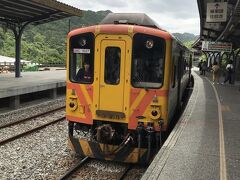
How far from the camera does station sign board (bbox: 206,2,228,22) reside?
15.9 meters

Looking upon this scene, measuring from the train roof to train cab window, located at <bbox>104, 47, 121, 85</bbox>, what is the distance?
0.77 m

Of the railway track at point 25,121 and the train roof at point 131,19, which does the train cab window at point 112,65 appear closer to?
the train roof at point 131,19

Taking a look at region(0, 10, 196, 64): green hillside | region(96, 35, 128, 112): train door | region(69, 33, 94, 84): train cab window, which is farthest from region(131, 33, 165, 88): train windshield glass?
region(0, 10, 196, 64): green hillside

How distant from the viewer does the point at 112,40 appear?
7613 millimetres

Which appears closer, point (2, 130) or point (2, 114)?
point (2, 130)

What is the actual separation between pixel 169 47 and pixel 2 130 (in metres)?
6.10

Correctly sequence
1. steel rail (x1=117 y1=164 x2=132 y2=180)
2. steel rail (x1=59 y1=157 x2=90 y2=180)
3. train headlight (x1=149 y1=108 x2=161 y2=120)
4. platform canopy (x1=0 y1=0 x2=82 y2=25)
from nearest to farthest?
steel rail (x1=59 y1=157 x2=90 y2=180) → steel rail (x1=117 y1=164 x2=132 y2=180) → train headlight (x1=149 y1=108 x2=161 y2=120) → platform canopy (x1=0 y1=0 x2=82 y2=25)

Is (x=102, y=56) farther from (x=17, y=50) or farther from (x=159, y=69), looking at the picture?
(x=17, y=50)

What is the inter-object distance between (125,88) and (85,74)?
99cm

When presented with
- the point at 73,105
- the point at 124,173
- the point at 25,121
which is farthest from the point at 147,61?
the point at 25,121

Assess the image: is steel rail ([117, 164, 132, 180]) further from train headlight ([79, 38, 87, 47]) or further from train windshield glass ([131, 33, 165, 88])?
train headlight ([79, 38, 87, 47])

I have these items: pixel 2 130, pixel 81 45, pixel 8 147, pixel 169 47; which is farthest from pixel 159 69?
pixel 2 130

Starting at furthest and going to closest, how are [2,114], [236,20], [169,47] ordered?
[236,20]
[2,114]
[169,47]

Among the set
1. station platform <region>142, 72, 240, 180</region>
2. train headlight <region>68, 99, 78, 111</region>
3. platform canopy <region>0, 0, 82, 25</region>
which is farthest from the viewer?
platform canopy <region>0, 0, 82, 25</region>
